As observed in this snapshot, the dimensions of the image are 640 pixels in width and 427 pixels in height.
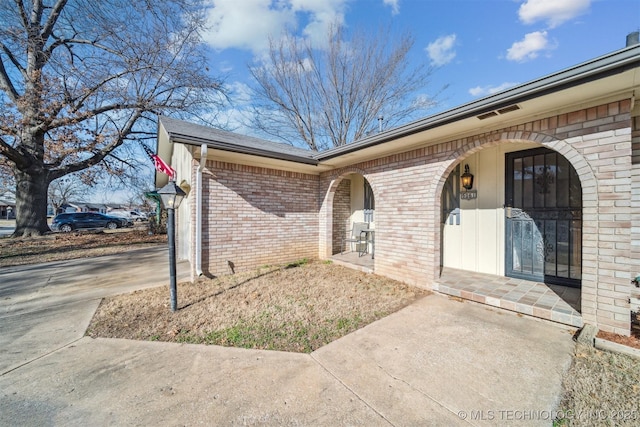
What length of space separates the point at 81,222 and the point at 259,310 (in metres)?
22.2

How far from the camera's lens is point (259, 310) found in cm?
387

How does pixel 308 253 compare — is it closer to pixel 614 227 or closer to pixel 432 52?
pixel 614 227

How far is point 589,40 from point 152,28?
47.4 feet

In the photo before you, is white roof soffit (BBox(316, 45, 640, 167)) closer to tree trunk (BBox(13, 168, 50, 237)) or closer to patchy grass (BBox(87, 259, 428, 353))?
patchy grass (BBox(87, 259, 428, 353))

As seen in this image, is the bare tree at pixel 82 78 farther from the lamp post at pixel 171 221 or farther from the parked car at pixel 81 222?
the lamp post at pixel 171 221

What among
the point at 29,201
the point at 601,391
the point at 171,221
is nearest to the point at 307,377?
the point at 601,391

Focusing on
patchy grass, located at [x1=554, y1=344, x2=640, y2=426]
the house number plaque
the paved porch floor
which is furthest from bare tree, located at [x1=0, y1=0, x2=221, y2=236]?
patchy grass, located at [x1=554, y1=344, x2=640, y2=426]

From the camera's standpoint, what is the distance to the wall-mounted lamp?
5336 mm

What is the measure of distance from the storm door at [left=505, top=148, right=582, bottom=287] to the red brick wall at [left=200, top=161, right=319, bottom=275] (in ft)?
15.3

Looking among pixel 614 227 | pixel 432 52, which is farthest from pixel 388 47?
pixel 614 227

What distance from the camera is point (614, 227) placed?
2881 millimetres

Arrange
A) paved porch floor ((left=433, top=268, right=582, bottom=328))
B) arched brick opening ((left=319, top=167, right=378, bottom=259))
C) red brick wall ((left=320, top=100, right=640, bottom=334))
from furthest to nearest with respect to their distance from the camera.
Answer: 1. arched brick opening ((left=319, top=167, right=378, bottom=259))
2. paved porch floor ((left=433, top=268, right=582, bottom=328))
3. red brick wall ((left=320, top=100, right=640, bottom=334))

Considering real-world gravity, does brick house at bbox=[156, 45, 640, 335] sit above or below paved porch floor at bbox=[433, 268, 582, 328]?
above

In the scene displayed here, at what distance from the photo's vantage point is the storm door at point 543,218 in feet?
13.9
